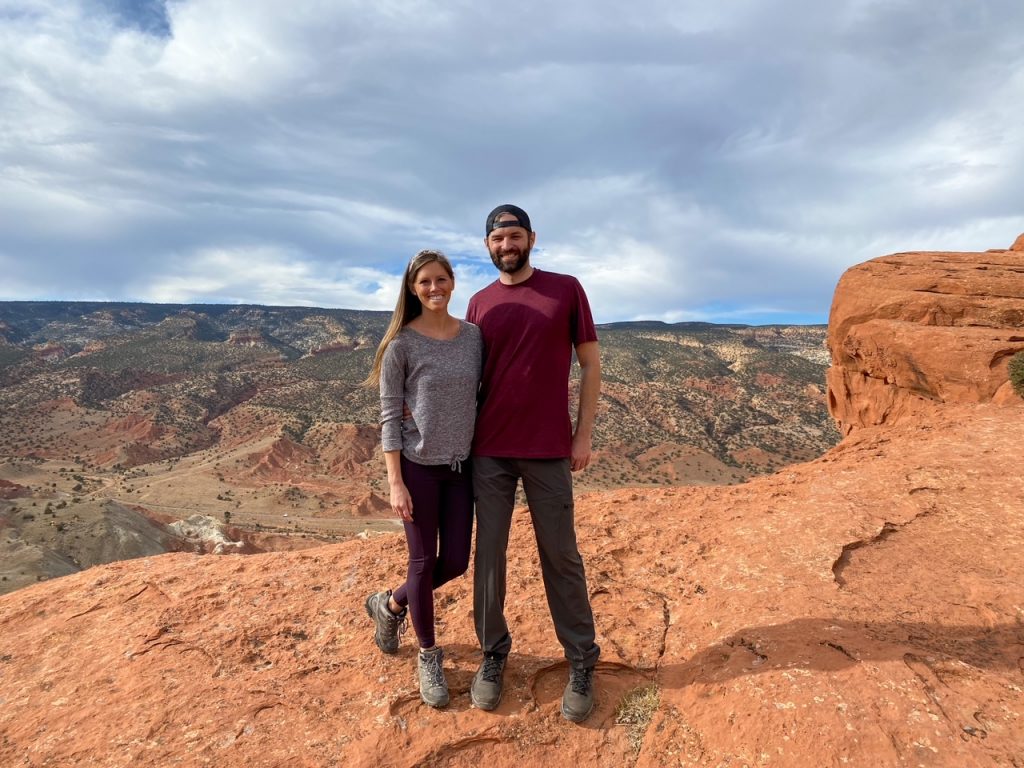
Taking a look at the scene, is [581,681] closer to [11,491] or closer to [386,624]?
[386,624]

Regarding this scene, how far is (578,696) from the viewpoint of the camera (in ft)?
10.2

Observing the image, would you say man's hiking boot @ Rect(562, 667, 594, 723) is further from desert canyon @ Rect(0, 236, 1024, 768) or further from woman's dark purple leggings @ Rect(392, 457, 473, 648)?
woman's dark purple leggings @ Rect(392, 457, 473, 648)

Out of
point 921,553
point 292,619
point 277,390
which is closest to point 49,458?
point 277,390

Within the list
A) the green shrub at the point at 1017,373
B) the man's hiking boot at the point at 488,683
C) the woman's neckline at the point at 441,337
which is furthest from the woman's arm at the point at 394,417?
the green shrub at the point at 1017,373

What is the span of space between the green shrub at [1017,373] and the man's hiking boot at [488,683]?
365 inches

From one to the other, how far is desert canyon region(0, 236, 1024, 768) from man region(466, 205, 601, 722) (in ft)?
1.50

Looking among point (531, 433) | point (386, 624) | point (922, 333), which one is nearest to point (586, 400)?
point (531, 433)

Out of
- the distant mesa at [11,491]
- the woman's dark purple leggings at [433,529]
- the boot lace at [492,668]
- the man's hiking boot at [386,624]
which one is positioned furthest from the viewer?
the distant mesa at [11,491]

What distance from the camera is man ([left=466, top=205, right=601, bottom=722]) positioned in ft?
9.96

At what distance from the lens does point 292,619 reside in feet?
14.4

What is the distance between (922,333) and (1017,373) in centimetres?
181

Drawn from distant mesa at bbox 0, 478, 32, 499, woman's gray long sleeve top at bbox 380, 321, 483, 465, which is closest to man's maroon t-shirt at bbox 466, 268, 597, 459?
woman's gray long sleeve top at bbox 380, 321, 483, 465

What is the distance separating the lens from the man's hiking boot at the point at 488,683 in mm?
3158

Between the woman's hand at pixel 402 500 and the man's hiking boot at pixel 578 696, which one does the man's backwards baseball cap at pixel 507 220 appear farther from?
the man's hiking boot at pixel 578 696
